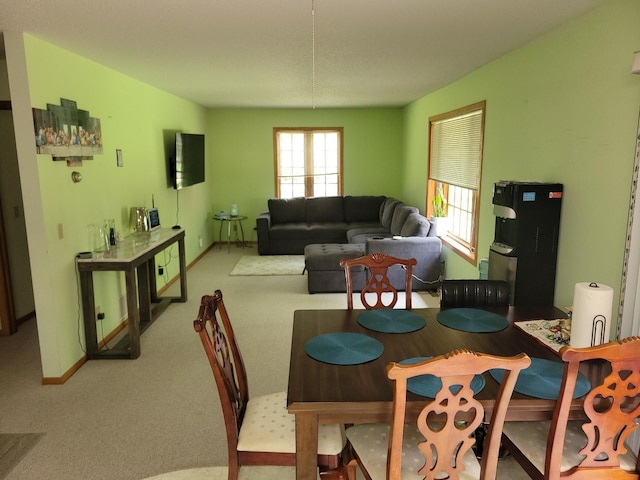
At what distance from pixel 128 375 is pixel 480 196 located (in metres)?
3.33

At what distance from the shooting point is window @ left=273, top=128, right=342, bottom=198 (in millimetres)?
8289

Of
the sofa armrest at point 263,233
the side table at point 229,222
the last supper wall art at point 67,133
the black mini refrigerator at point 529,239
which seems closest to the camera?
the black mini refrigerator at point 529,239

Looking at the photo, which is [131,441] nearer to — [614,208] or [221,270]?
[614,208]

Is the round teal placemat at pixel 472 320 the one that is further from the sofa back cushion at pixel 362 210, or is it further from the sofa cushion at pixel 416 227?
the sofa back cushion at pixel 362 210

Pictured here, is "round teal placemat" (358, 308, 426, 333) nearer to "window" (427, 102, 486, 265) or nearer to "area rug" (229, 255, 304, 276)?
"window" (427, 102, 486, 265)

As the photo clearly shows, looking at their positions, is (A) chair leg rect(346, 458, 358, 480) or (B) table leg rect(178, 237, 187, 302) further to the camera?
(B) table leg rect(178, 237, 187, 302)

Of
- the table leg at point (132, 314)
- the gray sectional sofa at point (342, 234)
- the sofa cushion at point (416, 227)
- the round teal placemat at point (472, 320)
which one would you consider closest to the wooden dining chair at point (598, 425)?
the round teal placemat at point (472, 320)

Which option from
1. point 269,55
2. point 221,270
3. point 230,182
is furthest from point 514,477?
point 230,182

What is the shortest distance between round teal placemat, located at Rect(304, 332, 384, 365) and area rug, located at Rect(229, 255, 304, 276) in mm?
4218

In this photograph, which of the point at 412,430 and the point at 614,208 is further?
the point at 614,208

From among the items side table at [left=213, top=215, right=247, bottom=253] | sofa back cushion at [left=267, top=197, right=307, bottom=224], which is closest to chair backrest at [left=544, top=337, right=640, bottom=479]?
sofa back cushion at [left=267, top=197, right=307, bottom=224]

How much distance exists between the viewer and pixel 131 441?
269 centimetres

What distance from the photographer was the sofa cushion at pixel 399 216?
6.20 metres

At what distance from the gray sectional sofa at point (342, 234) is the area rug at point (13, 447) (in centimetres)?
322
